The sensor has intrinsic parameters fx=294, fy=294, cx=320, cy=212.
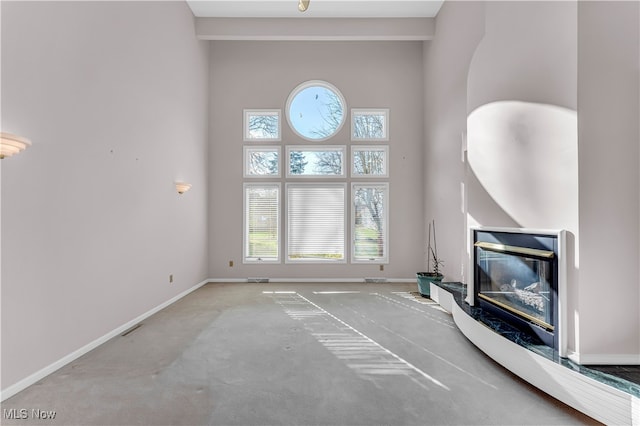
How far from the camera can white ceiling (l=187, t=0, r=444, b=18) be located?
489 cm

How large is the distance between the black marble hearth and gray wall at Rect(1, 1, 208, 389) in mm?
3722

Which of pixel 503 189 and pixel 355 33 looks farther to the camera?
pixel 355 33

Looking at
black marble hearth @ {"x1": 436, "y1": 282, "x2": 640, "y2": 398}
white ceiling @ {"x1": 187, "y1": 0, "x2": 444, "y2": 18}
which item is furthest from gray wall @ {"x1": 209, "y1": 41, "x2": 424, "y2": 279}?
black marble hearth @ {"x1": 436, "y1": 282, "x2": 640, "y2": 398}

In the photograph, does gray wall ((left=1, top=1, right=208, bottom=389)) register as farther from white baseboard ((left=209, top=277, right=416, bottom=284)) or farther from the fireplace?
Answer: the fireplace

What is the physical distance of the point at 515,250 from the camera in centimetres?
263

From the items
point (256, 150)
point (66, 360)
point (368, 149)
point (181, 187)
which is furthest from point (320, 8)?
point (66, 360)

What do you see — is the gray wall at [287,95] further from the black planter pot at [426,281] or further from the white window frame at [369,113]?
the black planter pot at [426,281]

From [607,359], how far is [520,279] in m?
0.76

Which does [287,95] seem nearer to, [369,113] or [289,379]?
[369,113]

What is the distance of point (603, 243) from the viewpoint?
208cm

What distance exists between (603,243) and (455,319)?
1690 mm

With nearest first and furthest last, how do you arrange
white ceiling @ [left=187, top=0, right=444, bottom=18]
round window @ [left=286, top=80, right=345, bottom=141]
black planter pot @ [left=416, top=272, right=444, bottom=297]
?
black planter pot @ [left=416, top=272, right=444, bottom=297], white ceiling @ [left=187, top=0, right=444, bottom=18], round window @ [left=286, top=80, right=345, bottom=141]

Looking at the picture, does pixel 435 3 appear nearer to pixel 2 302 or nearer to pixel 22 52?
pixel 22 52

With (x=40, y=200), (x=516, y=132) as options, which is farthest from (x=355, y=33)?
(x=40, y=200)
